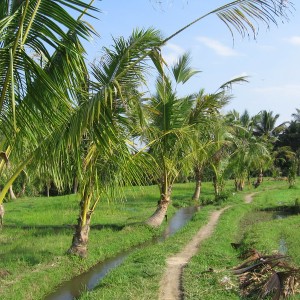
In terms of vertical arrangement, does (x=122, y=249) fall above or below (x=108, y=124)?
below

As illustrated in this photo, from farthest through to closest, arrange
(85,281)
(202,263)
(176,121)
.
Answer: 1. (176,121)
2. (85,281)
3. (202,263)

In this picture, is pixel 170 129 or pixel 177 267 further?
pixel 170 129

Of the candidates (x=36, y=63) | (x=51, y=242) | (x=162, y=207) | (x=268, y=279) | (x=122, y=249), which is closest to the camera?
(x=36, y=63)

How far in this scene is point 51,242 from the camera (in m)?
10.7

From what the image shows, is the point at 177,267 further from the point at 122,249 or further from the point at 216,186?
the point at 216,186

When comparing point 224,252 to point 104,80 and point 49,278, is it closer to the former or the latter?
point 49,278

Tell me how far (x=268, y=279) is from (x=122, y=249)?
5570 millimetres

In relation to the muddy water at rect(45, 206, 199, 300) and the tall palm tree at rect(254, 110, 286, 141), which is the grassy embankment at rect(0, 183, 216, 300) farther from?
the tall palm tree at rect(254, 110, 286, 141)

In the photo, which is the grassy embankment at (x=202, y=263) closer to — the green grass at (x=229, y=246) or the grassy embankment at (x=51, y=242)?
the green grass at (x=229, y=246)

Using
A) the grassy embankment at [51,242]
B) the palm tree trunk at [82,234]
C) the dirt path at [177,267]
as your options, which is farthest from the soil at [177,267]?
the palm tree trunk at [82,234]

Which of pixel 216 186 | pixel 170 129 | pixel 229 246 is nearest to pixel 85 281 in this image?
pixel 229 246

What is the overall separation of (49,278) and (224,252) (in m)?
3.76

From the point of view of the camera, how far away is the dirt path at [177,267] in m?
6.50

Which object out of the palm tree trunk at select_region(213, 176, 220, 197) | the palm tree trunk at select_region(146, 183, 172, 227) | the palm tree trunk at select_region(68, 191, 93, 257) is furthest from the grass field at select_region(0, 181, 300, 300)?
the palm tree trunk at select_region(213, 176, 220, 197)
